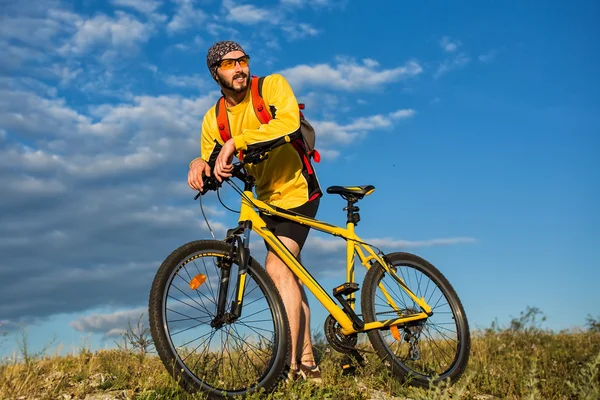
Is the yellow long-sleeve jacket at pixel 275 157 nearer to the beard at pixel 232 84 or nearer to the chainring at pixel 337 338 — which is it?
the beard at pixel 232 84

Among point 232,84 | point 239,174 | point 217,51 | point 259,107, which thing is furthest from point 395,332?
point 217,51

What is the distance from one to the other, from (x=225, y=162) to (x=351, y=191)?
1.55 metres

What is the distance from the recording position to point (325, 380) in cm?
550

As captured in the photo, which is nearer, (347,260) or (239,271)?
(239,271)

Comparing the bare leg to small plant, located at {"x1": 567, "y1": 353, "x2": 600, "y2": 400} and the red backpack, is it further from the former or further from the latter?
small plant, located at {"x1": 567, "y1": 353, "x2": 600, "y2": 400}

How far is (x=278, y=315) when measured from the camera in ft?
16.4

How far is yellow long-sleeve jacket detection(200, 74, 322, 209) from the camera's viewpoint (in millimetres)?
5723

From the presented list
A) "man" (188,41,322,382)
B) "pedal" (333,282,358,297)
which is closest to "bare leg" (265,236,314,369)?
"man" (188,41,322,382)

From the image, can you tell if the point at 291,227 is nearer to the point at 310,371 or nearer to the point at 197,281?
the point at 197,281

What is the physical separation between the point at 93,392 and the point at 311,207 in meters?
2.61

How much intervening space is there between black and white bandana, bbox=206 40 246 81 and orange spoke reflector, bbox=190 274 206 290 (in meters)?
2.03

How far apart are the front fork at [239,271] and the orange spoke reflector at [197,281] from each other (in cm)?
15

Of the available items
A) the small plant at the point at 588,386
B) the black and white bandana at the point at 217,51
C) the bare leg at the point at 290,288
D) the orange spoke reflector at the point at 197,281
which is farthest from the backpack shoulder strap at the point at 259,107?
the small plant at the point at 588,386

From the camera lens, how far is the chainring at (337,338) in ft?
18.7
